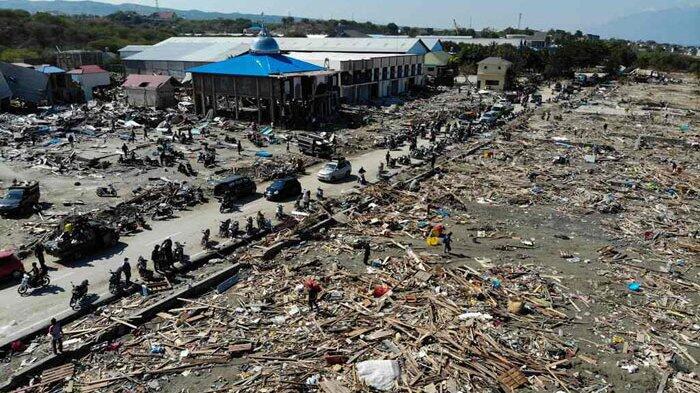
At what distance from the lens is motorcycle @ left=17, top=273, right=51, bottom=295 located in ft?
60.4

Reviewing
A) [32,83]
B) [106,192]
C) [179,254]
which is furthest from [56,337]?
[32,83]

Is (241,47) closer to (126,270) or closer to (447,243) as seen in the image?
(447,243)

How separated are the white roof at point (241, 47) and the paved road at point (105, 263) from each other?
54.4m

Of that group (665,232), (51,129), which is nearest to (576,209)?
(665,232)

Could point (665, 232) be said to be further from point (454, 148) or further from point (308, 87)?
point (308, 87)

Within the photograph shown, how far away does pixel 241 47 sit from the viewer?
82875mm

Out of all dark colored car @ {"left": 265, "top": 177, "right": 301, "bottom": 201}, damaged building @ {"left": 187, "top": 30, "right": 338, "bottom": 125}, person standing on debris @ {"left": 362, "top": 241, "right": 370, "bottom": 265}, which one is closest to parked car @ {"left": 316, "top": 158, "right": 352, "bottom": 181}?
dark colored car @ {"left": 265, "top": 177, "right": 301, "bottom": 201}

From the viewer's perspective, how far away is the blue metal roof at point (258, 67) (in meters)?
52.7

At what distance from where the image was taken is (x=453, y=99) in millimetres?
76312

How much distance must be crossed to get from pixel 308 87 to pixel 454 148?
58.5ft

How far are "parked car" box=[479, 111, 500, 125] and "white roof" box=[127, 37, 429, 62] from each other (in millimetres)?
26296

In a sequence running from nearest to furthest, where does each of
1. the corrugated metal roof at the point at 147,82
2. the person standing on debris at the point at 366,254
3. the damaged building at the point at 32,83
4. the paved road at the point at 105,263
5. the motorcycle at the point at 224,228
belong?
the paved road at the point at 105,263 → the person standing on debris at the point at 366,254 → the motorcycle at the point at 224,228 → the damaged building at the point at 32,83 → the corrugated metal roof at the point at 147,82

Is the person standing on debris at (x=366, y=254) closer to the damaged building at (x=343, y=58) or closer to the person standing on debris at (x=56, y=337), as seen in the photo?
the person standing on debris at (x=56, y=337)

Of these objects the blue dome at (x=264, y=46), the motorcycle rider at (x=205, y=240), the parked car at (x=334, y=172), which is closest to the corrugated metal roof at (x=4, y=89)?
the blue dome at (x=264, y=46)
